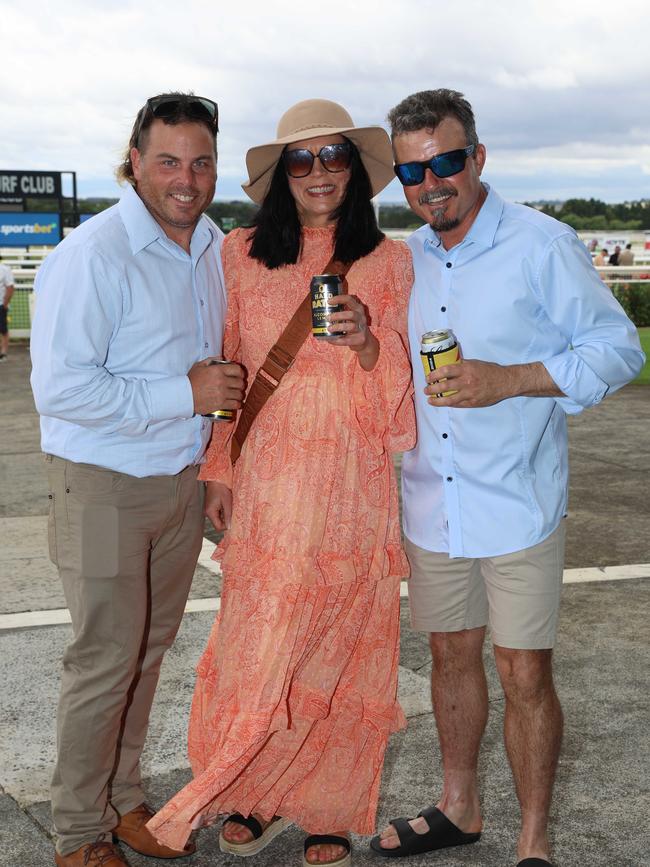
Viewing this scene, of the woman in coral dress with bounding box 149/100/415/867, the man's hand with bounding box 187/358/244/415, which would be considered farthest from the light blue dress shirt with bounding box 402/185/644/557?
the man's hand with bounding box 187/358/244/415

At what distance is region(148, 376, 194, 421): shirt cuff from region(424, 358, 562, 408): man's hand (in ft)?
2.40

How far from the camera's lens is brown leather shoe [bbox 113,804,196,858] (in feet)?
12.1

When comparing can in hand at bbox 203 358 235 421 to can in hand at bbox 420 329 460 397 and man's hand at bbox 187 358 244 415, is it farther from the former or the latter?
can in hand at bbox 420 329 460 397

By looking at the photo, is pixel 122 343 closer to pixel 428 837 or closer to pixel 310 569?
pixel 310 569

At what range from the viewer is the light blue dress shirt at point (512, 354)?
11.4ft

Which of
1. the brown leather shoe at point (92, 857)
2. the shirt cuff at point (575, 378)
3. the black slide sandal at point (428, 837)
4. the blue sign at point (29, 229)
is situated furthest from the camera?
the blue sign at point (29, 229)

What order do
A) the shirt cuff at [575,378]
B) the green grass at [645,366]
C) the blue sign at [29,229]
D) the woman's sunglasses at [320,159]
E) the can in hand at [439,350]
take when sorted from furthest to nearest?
Result: the blue sign at [29,229]
the green grass at [645,366]
the woman's sunglasses at [320,159]
the shirt cuff at [575,378]
the can in hand at [439,350]

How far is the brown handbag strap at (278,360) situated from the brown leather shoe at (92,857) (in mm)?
1397

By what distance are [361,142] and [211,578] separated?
3.64m

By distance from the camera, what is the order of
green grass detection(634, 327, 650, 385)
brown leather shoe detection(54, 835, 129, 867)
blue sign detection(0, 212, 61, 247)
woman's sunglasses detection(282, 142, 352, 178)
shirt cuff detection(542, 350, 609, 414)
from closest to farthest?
shirt cuff detection(542, 350, 609, 414)
brown leather shoe detection(54, 835, 129, 867)
woman's sunglasses detection(282, 142, 352, 178)
green grass detection(634, 327, 650, 385)
blue sign detection(0, 212, 61, 247)

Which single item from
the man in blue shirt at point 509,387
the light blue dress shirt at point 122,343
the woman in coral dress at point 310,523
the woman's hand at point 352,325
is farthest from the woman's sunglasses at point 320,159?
the woman's hand at point 352,325

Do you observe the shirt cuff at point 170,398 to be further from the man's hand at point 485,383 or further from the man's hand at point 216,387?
the man's hand at point 485,383

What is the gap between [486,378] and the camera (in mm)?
3348

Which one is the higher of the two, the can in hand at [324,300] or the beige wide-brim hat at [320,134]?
the beige wide-brim hat at [320,134]
